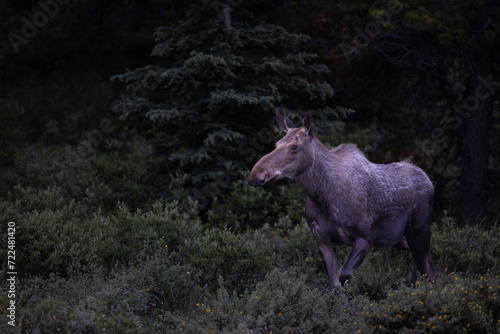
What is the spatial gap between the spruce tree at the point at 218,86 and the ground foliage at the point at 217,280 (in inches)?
31.6

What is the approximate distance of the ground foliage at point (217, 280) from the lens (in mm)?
5648

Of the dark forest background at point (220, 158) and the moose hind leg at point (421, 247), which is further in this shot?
the moose hind leg at point (421, 247)

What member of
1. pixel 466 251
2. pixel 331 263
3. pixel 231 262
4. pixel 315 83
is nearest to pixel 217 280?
pixel 231 262

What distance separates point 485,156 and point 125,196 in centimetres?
758

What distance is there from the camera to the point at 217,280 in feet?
24.7

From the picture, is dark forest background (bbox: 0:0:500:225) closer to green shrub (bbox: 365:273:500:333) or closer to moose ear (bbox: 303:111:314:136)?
moose ear (bbox: 303:111:314:136)

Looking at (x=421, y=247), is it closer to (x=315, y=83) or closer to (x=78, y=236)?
(x=78, y=236)

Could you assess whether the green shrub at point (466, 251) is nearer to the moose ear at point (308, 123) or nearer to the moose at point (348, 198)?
the moose at point (348, 198)

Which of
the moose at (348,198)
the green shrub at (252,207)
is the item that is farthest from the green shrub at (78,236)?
the moose at (348,198)

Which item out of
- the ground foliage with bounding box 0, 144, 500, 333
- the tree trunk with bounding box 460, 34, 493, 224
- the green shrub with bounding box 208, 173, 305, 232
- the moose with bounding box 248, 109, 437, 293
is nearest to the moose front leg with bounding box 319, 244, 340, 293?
the moose with bounding box 248, 109, 437, 293

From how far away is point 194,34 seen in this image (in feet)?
37.6

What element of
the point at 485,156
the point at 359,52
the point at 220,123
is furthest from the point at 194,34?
the point at 485,156

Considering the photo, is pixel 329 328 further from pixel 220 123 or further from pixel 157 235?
pixel 220 123

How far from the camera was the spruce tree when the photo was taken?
10.7 metres
